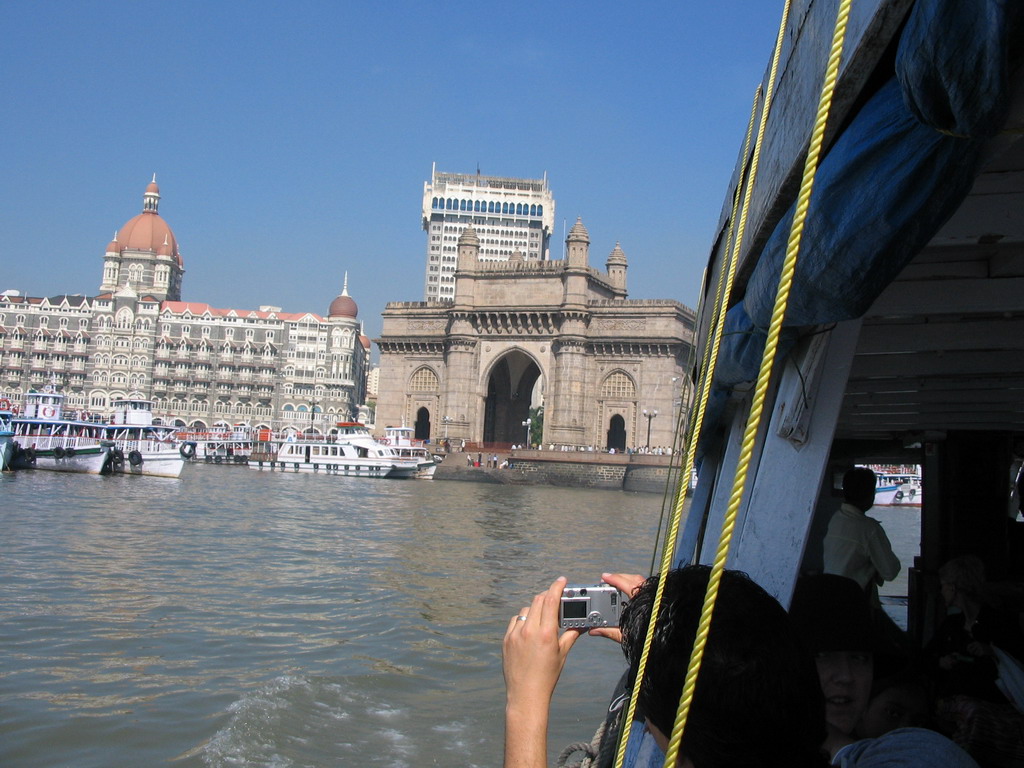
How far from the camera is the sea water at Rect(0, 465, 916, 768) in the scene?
5398mm

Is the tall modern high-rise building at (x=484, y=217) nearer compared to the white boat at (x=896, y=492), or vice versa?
the white boat at (x=896, y=492)

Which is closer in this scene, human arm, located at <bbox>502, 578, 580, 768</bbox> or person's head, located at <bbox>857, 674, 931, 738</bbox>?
human arm, located at <bbox>502, 578, 580, 768</bbox>

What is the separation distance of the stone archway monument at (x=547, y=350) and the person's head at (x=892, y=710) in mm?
44891

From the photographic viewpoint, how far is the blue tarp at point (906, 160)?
3.46ft

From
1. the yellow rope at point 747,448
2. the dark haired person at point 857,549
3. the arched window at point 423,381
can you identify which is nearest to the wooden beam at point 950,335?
the dark haired person at point 857,549

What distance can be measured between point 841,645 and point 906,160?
1187 millimetres

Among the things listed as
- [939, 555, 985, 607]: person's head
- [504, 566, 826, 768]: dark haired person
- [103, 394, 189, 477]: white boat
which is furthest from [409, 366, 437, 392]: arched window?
[504, 566, 826, 768]: dark haired person

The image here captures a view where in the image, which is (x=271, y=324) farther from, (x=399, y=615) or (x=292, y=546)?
(x=399, y=615)

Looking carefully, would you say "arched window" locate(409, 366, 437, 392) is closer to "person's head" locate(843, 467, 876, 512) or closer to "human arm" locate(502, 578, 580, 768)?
"person's head" locate(843, 467, 876, 512)

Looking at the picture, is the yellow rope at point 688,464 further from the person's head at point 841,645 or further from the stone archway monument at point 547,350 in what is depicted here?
the stone archway monument at point 547,350

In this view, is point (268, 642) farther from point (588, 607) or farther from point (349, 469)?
point (349, 469)

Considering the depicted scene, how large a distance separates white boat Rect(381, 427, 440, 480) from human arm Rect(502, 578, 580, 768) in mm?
41778

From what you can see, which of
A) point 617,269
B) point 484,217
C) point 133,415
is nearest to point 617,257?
point 617,269

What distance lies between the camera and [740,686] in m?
1.17
